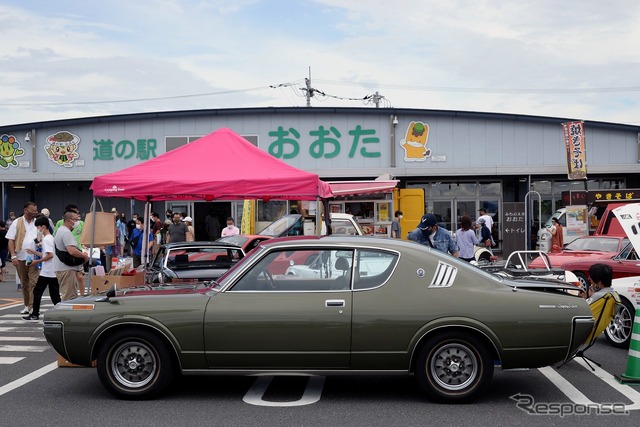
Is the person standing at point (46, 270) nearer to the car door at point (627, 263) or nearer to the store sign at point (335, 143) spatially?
the car door at point (627, 263)

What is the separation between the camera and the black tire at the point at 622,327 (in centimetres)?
862

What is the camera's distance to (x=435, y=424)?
5516 mm

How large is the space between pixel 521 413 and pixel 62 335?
13.3 ft

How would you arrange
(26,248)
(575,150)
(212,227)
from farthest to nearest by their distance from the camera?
(212,227), (575,150), (26,248)

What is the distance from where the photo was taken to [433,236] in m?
10.2

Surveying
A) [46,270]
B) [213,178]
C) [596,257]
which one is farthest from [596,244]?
[46,270]

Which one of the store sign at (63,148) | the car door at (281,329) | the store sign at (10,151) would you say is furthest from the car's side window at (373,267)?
the store sign at (10,151)

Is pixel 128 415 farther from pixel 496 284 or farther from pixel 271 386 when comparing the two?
pixel 496 284

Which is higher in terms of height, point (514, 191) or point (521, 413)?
point (514, 191)

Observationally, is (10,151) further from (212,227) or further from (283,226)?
(283,226)

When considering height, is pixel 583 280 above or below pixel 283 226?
below

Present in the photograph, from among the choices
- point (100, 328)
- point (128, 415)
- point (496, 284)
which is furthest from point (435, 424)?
point (100, 328)

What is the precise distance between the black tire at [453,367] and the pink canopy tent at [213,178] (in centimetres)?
471

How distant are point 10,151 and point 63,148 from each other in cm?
221
